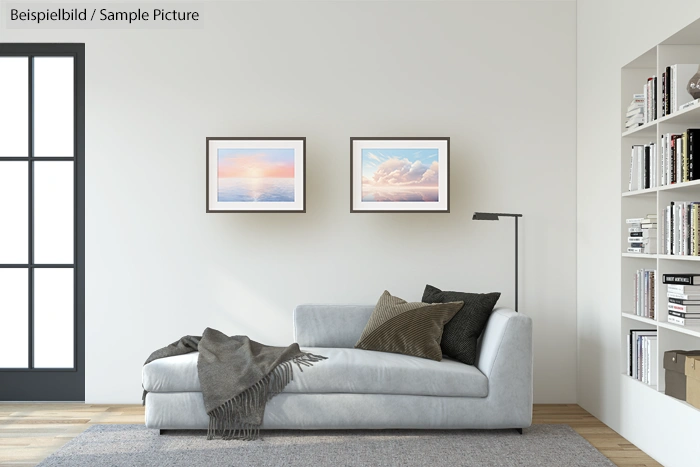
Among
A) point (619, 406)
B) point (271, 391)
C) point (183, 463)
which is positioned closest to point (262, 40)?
point (271, 391)

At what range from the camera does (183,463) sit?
3.32m

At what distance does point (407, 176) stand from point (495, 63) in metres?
1.13

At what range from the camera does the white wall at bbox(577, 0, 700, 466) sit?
3.35m

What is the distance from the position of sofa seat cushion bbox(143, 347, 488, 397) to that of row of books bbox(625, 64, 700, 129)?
1.80 m

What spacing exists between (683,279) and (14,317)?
14.9ft

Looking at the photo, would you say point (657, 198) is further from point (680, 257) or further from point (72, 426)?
point (72, 426)

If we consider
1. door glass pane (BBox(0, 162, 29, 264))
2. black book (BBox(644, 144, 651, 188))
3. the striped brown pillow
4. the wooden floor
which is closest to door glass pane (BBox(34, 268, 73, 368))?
Answer: door glass pane (BBox(0, 162, 29, 264))

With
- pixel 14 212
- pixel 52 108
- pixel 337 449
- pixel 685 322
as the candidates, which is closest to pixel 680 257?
pixel 685 322

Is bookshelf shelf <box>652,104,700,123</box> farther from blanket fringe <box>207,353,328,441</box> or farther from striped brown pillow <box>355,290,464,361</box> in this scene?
blanket fringe <box>207,353,328,441</box>

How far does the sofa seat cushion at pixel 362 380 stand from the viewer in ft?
12.3

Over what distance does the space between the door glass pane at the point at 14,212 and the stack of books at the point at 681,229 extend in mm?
4362

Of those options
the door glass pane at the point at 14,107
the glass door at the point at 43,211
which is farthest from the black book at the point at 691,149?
the door glass pane at the point at 14,107

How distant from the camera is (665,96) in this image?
11.4 feet

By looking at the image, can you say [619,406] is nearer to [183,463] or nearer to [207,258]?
[183,463]
